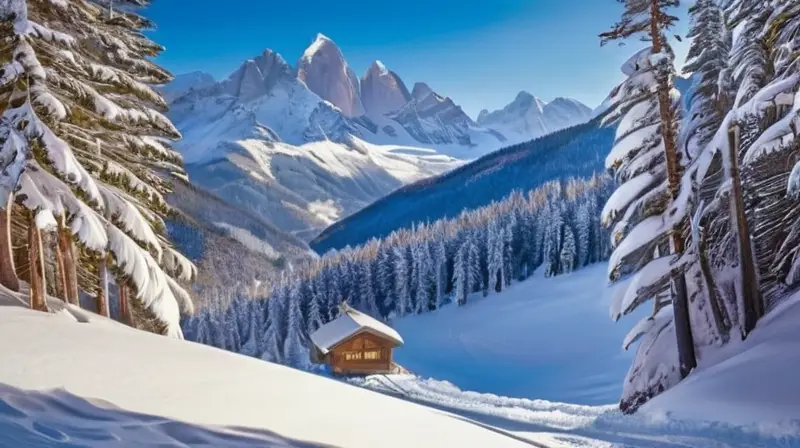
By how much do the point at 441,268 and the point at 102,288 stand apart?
8487 cm

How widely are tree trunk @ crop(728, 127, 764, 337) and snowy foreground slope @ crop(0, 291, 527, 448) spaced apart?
1125 cm

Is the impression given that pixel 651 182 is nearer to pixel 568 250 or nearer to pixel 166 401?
pixel 166 401

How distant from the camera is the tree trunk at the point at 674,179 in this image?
17.9 meters

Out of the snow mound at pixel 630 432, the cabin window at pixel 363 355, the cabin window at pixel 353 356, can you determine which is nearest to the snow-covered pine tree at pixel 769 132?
the snow mound at pixel 630 432

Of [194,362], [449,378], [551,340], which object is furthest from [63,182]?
[551,340]

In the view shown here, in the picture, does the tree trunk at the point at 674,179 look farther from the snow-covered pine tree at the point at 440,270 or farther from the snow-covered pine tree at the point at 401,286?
the snow-covered pine tree at the point at 401,286

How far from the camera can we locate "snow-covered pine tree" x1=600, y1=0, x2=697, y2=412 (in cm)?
1773

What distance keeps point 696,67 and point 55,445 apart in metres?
24.3

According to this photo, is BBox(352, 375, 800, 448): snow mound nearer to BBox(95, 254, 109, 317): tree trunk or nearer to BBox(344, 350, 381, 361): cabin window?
BBox(95, 254, 109, 317): tree trunk

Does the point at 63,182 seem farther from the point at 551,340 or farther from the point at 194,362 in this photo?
the point at 551,340

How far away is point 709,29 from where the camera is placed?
74.4ft

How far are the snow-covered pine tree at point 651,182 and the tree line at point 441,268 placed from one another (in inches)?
2994

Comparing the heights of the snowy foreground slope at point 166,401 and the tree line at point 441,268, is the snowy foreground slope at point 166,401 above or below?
below

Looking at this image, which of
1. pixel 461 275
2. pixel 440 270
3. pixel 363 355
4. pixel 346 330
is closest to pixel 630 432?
pixel 346 330
